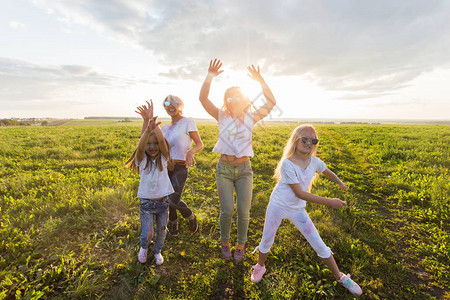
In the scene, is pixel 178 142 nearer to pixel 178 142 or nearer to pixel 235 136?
pixel 178 142

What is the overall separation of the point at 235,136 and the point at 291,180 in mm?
1085

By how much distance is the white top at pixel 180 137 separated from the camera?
3799mm

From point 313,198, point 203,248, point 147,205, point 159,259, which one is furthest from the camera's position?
point 203,248

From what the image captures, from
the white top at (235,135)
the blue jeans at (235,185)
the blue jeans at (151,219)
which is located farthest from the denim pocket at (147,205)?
the white top at (235,135)

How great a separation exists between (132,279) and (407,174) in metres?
9.23

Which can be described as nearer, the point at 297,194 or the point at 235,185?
the point at 297,194

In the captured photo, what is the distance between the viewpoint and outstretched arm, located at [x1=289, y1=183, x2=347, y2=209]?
7.97 ft

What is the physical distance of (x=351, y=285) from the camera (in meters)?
2.94

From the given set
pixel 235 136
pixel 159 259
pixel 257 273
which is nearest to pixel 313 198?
pixel 235 136

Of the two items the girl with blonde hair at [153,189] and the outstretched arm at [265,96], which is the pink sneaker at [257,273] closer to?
the girl with blonde hair at [153,189]

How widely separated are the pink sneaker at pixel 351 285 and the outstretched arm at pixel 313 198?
135 cm

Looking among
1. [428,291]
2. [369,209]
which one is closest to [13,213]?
[428,291]

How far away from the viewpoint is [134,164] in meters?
3.59

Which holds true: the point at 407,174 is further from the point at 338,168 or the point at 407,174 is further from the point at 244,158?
the point at 244,158
